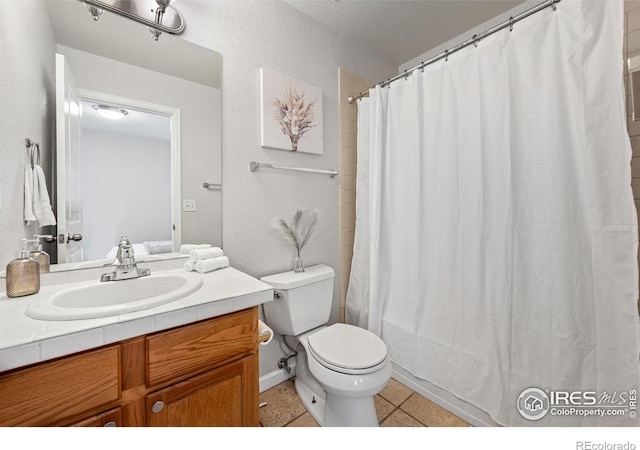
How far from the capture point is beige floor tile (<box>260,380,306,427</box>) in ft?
4.33

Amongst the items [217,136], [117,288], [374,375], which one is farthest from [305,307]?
[217,136]

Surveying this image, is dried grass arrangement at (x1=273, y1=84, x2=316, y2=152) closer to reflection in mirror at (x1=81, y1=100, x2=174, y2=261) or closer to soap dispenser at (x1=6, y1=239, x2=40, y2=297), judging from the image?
reflection in mirror at (x1=81, y1=100, x2=174, y2=261)

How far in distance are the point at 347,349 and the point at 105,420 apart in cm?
87

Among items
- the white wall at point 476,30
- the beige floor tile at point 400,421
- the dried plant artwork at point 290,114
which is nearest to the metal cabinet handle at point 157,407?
the beige floor tile at point 400,421

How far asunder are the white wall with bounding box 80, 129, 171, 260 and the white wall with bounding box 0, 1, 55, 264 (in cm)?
13

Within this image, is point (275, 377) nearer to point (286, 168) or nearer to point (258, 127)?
point (286, 168)

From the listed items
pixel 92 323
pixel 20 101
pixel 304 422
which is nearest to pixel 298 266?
pixel 304 422

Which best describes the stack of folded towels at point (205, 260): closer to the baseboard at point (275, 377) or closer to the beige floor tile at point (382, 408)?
the baseboard at point (275, 377)

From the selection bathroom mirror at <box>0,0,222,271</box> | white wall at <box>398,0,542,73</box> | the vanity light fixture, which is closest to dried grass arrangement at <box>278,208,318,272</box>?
bathroom mirror at <box>0,0,222,271</box>

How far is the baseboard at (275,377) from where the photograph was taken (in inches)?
59.6

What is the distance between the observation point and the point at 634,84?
50.4 inches
